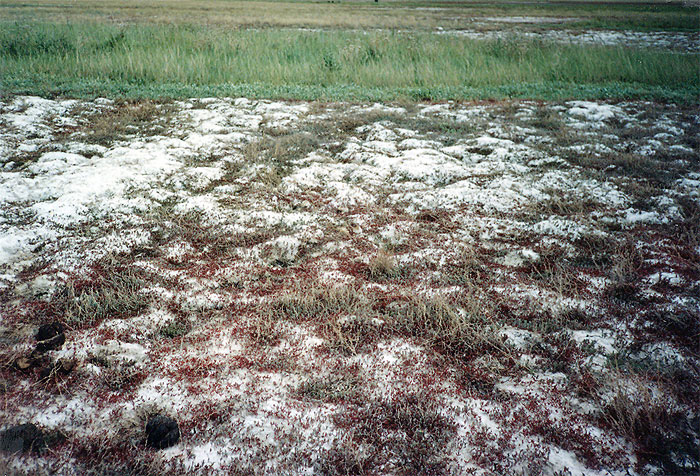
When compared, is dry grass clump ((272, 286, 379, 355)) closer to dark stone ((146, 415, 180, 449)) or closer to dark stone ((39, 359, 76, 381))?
dark stone ((146, 415, 180, 449))

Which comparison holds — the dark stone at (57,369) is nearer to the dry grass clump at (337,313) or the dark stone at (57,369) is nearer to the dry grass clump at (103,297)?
the dry grass clump at (103,297)

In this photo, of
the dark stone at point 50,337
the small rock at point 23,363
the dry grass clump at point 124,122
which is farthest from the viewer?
the dry grass clump at point 124,122

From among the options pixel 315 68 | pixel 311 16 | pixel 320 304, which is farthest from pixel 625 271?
pixel 311 16

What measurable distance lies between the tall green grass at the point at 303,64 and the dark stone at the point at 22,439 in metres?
11.3

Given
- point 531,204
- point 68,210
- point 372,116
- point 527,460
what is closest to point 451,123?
point 372,116

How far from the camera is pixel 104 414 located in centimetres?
282

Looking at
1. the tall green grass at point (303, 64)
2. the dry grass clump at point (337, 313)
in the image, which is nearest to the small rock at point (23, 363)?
the dry grass clump at point (337, 313)

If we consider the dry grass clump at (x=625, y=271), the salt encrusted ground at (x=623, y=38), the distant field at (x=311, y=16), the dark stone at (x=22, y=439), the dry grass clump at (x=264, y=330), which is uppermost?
the distant field at (x=311, y=16)

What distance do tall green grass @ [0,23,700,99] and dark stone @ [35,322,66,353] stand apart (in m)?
10.2

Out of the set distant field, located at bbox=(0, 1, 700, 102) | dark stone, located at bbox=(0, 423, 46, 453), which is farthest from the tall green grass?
dark stone, located at bbox=(0, 423, 46, 453)

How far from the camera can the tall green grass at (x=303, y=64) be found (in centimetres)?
1282

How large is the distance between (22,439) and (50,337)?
3.67ft

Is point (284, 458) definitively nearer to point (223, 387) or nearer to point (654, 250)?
point (223, 387)

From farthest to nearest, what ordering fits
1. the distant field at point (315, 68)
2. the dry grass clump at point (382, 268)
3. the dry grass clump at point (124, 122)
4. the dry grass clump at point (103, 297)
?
the distant field at point (315, 68)
the dry grass clump at point (124, 122)
the dry grass clump at point (382, 268)
the dry grass clump at point (103, 297)
